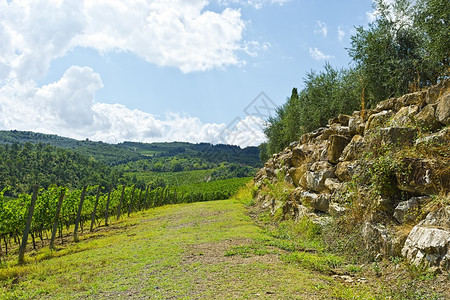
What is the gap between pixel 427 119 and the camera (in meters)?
8.41

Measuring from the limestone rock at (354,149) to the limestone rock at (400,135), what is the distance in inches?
65.7

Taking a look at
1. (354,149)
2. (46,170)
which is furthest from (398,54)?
(46,170)

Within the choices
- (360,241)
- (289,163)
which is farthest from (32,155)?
(360,241)

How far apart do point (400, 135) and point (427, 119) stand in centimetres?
89

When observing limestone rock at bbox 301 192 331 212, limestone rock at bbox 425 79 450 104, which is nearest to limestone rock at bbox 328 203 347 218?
limestone rock at bbox 301 192 331 212

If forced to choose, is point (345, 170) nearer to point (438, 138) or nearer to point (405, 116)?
point (405, 116)

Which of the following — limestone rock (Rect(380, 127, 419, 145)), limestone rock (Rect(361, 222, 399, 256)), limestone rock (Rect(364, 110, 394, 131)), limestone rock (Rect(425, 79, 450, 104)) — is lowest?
limestone rock (Rect(361, 222, 399, 256))

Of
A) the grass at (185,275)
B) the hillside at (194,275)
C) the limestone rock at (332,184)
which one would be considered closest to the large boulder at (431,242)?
the hillside at (194,275)

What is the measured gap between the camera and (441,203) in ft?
20.4

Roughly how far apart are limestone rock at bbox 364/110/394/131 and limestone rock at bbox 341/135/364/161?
24.2 inches

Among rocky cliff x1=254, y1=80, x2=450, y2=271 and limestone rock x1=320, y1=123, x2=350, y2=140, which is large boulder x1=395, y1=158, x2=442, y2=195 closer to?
rocky cliff x1=254, y1=80, x2=450, y2=271

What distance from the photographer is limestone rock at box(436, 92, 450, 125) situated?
7.74m

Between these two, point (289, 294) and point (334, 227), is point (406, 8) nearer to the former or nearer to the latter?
point (334, 227)

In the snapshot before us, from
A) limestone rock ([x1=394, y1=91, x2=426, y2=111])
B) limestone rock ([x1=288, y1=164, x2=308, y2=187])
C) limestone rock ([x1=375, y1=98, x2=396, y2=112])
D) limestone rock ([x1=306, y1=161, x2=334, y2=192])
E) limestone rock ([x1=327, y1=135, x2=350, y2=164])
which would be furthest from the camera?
limestone rock ([x1=288, y1=164, x2=308, y2=187])
